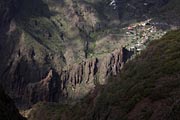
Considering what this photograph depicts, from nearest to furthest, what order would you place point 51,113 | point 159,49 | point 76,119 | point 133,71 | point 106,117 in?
1. point 106,117
2. point 133,71
3. point 159,49
4. point 76,119
5. point 51,113

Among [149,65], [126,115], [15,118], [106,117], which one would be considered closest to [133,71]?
[149,65]

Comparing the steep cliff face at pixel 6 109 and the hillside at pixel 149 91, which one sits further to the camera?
the steep cliff face at pixel 6 109

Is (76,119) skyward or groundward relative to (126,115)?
groundward

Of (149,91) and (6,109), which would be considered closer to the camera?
(6,109)

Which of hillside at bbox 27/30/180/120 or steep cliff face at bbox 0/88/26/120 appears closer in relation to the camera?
hillside at bbox 27/30/180/120

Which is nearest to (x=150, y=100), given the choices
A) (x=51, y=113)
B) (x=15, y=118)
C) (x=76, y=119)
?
(x=15, y=118)

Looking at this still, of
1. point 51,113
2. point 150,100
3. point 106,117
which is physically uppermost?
point 150,100

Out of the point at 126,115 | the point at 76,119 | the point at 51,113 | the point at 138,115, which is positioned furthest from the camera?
the point at 51,113

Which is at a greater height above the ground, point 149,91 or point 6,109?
point 149,91

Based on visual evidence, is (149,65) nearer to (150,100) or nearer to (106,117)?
(106,117)

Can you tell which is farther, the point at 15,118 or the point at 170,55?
the point at 170,55
